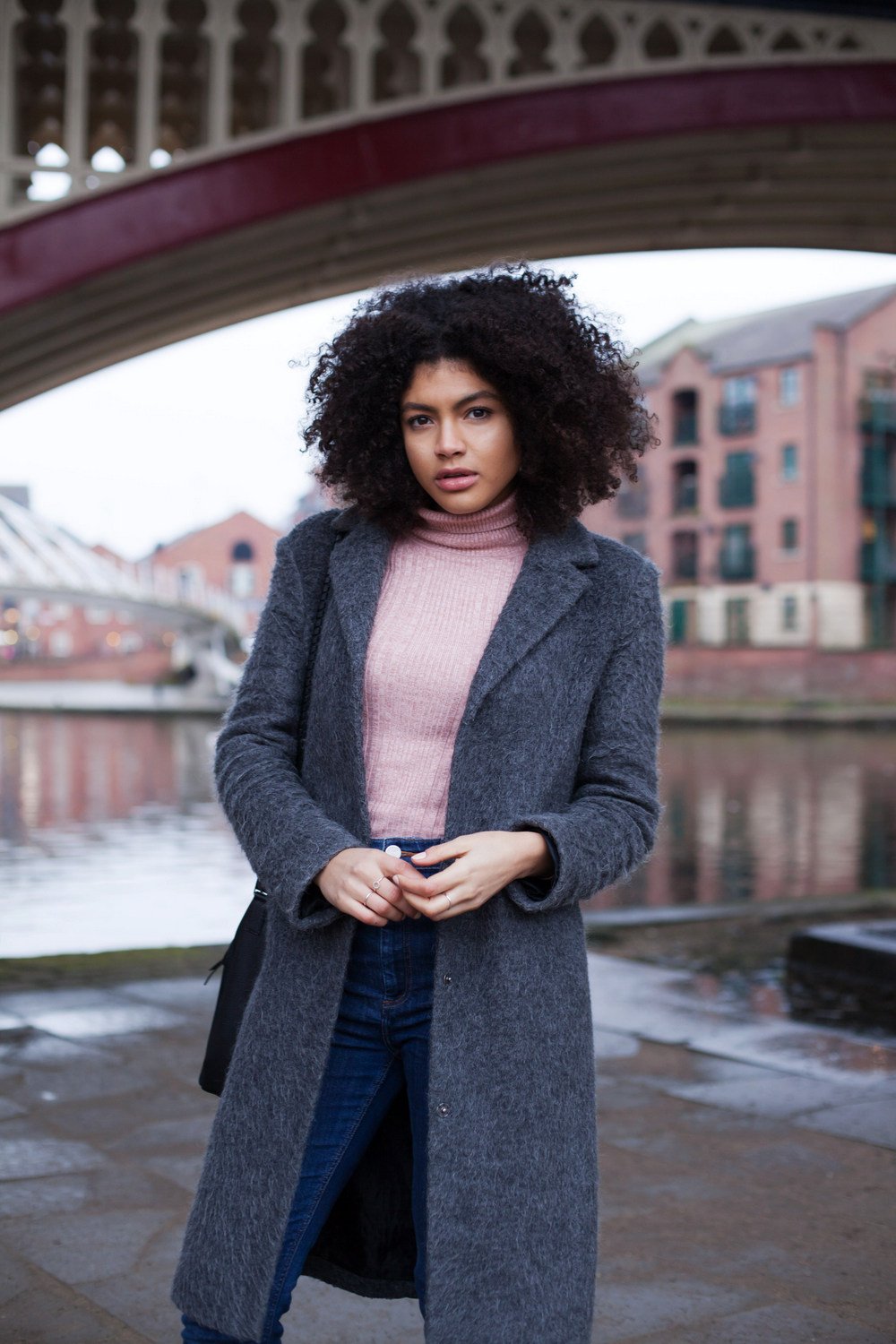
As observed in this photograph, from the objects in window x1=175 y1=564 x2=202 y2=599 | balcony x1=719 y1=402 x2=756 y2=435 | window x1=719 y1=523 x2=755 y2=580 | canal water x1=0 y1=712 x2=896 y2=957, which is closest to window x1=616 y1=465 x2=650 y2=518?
window x1=719 y1=523 x2=755 y2=580

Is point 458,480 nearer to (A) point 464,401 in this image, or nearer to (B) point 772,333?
(A) point 464,401

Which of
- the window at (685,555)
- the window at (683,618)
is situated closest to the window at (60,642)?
the window at (683,618)

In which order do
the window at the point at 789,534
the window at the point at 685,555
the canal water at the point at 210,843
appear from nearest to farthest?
1. the canal water at the point at 210,843
2. the window at the point at 789,534
3. the window at the point at 685,555

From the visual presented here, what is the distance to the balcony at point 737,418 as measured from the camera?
4359 centimetres

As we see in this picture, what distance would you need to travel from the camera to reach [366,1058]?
219 cm

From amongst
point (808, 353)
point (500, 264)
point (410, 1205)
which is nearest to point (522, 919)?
point (410, 1205)

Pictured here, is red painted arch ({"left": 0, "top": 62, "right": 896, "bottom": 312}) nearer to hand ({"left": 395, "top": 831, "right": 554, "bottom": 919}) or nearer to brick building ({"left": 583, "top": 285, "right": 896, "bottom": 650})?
hand ({"left": 395, "top": 831, "right": 554, "bottom": 919})

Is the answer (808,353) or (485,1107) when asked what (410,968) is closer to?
(485,1107)

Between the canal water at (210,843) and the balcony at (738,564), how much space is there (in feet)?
57.5

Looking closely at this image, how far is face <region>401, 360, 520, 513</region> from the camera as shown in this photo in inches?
89.3

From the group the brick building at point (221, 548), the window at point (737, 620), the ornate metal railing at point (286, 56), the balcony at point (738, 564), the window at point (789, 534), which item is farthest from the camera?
the brick building at point (221, 548)

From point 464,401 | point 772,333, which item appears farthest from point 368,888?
point 772,333

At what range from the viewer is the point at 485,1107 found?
2.09m

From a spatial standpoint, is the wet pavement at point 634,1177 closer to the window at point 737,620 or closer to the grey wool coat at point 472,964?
the grey wool coat at point 472,964
